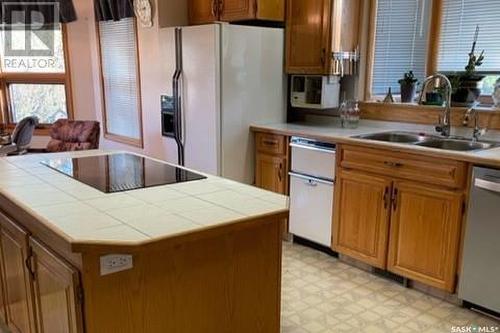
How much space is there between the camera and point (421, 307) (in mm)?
2744

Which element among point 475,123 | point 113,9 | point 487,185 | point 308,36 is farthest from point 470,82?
point 113,9

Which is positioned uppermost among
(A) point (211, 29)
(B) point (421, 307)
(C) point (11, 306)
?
(A) point (211, 29)

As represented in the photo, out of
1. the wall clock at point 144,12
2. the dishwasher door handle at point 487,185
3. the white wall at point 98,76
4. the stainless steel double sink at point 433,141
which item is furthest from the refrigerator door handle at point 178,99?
the dishwasher door handle at point 487,185

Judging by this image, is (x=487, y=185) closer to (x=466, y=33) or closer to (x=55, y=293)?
(x=466, y=33)

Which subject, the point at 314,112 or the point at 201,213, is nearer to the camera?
the point at 201,213

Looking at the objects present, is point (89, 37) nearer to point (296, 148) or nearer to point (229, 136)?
point (229, 136)

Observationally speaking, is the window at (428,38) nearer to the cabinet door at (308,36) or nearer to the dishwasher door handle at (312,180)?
the cabinet door at (308,36)

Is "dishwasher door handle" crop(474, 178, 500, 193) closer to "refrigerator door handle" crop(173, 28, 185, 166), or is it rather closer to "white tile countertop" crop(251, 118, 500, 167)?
"white tile countertop" crop(251, 118, 500, 167)

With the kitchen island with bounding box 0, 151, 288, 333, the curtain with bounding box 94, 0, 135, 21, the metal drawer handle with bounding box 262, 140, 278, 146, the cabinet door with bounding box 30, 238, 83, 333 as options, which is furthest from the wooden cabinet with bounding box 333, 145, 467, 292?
the curtain with bounding box 94, 0, 135, 21

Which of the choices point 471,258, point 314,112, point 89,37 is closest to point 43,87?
point 89,37

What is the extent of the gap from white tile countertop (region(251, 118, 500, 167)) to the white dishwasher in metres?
0.09

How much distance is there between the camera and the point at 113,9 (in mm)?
4965

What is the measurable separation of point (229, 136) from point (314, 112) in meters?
0.93

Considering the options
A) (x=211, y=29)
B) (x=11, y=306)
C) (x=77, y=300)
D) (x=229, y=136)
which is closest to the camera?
(x=77, y=300)
